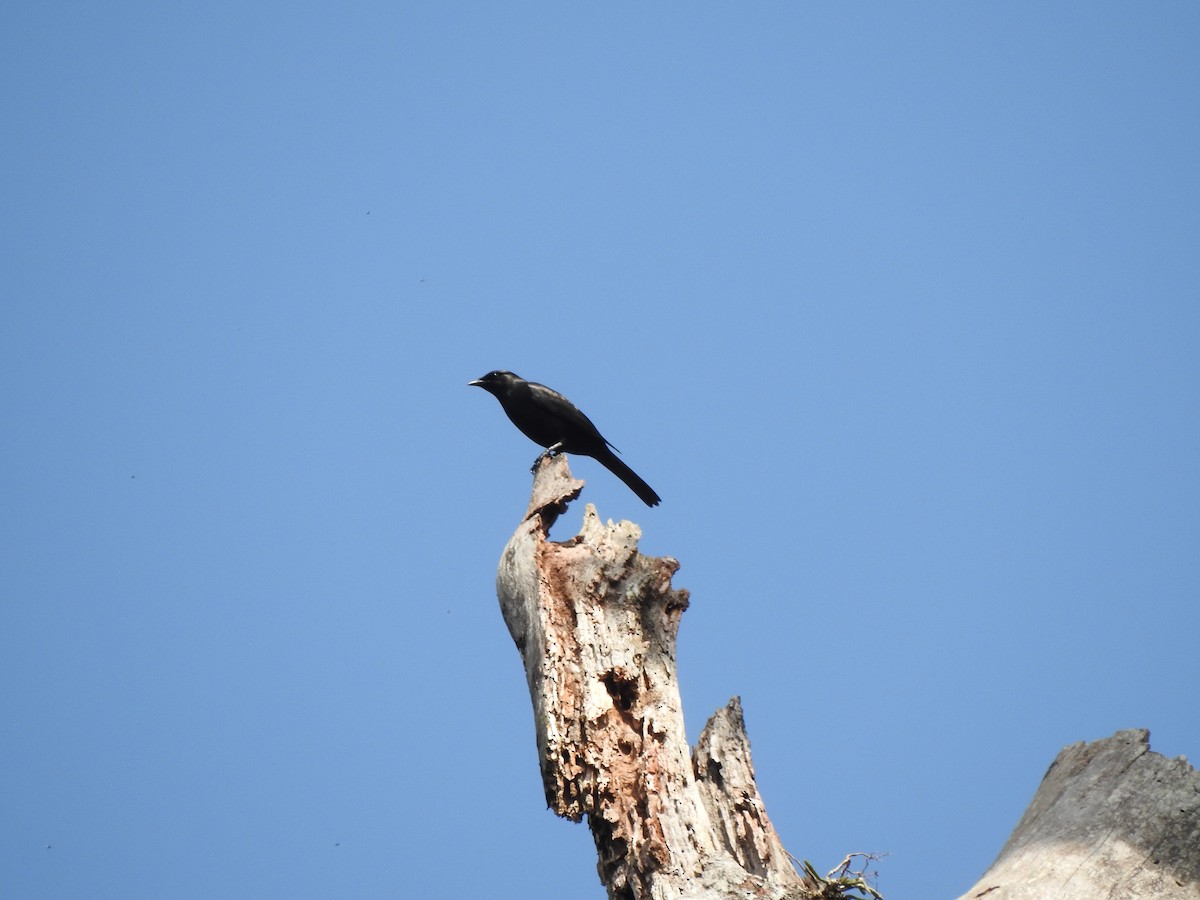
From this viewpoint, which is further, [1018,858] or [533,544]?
[533,544]

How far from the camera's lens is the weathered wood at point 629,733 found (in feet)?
17.0

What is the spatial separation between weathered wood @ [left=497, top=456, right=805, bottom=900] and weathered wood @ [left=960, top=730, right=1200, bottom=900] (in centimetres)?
98

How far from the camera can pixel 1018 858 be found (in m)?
Answer: 5.20

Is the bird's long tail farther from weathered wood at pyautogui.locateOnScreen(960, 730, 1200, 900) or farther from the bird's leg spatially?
weathered wood at pyautogui.locateOnScreen(960, 730, 1200, 900)

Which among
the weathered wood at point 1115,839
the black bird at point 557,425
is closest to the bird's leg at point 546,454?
the black bird at point 557,425

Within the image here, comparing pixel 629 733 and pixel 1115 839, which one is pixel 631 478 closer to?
pixel 629 733

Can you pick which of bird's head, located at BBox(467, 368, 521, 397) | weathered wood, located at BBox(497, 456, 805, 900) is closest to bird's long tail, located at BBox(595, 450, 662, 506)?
bird's head, located at BBox(467, 368, 521, 397)

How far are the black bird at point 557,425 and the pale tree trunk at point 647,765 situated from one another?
3.42 meters

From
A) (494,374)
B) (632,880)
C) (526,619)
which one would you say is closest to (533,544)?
(526,619)

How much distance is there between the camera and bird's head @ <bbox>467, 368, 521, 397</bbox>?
10133 mm

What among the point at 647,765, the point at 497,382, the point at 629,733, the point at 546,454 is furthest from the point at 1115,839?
the point at 497,382

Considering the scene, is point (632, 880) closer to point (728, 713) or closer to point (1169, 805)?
point (728, 713)

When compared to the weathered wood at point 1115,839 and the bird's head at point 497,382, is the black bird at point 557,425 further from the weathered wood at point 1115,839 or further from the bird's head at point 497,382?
the weathered wood at point 1115,839

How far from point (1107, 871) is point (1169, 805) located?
40 cm
